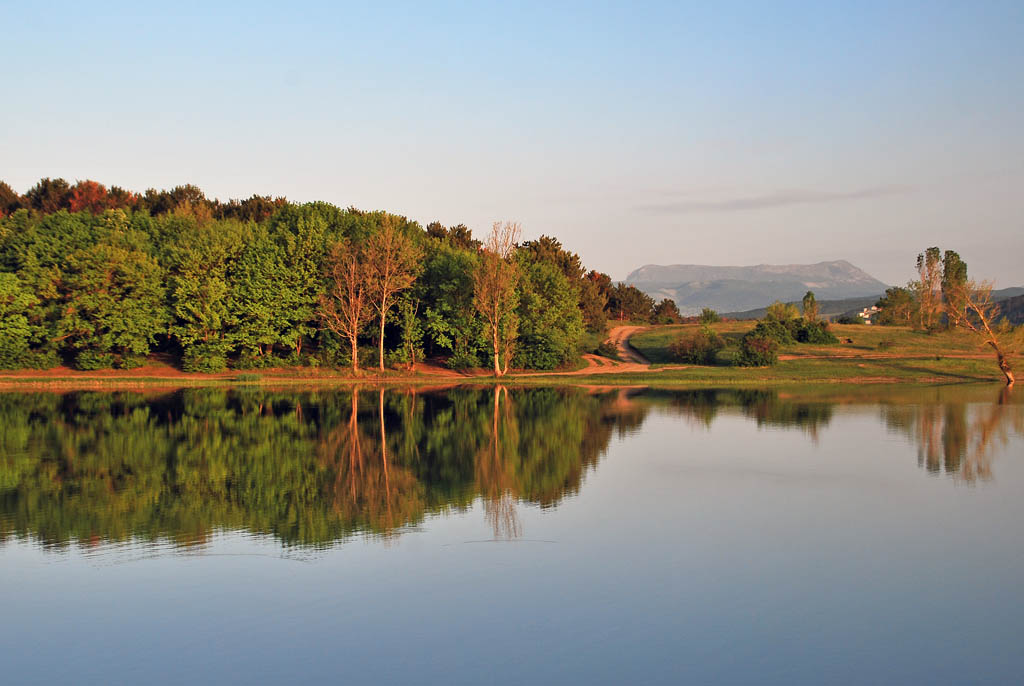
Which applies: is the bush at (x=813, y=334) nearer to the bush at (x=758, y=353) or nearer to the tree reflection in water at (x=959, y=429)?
the bush at (x=758, y=353)

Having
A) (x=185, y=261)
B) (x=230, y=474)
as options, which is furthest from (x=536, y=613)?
(x=185, y=261)

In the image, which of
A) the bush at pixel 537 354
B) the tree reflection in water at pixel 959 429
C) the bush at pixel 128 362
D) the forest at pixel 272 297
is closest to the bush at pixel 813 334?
the forest at pixel 272 297

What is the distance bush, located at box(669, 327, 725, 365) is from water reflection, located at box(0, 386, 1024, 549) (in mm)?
18643

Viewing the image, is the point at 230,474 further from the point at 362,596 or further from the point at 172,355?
the point at 172,355

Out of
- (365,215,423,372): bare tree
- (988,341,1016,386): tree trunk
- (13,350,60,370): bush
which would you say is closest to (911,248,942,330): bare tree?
(988,341,1016,386): tree trunk

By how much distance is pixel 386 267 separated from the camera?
182 ft

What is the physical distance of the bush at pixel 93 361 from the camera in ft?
177

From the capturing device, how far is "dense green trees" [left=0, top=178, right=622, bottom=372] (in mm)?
54438

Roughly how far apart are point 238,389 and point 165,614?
3728cm

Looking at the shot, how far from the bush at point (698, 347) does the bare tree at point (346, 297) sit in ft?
83.2

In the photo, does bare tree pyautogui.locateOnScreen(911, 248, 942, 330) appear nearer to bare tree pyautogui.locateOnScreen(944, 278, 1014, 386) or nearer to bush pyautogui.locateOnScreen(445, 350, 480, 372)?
bare tree pyautogui.locateOnScreen(944, 278, 1014, 386)

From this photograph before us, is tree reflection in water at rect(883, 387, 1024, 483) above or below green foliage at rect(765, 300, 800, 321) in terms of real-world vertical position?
below

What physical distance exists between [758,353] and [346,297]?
30658mm

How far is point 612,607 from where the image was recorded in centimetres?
1130
